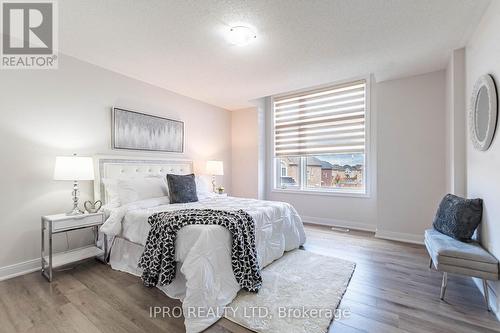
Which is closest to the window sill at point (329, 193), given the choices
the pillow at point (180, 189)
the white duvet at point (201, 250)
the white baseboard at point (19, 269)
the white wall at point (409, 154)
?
the white wall at point (409, 154)

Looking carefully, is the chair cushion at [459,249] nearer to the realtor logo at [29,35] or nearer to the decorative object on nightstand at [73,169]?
the decorative object on nightstand at [73,169]

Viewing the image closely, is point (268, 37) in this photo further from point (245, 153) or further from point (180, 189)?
point (245, 153)

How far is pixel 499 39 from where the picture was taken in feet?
6.05

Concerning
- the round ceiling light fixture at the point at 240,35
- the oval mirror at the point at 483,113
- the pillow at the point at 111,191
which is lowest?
the pillow at the point at 111,191

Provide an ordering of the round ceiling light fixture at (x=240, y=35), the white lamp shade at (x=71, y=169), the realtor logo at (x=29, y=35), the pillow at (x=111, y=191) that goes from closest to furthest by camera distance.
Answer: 1. the realtor logo at (x=29, y=35)
2. the round ceiling light fixture at (x=240, y=35)
3. the white lamp shade at (x=71, y=169)
4. the pillow at (x=111, y=191)

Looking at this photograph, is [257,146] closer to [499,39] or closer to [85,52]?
[85,52]

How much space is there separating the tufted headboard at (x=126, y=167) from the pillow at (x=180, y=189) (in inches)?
20.2

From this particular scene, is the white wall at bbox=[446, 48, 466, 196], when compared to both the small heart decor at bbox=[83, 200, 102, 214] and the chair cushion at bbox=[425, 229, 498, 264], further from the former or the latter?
the small heart decor at bbox=[83, 200, 102, 214]

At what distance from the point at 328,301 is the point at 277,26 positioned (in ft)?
8.41

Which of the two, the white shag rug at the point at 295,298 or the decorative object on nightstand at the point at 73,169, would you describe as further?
the decorative object on nightstand at the point at 73,169

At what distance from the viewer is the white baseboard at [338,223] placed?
4.28 m

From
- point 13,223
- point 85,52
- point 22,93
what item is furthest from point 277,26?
point 13,223

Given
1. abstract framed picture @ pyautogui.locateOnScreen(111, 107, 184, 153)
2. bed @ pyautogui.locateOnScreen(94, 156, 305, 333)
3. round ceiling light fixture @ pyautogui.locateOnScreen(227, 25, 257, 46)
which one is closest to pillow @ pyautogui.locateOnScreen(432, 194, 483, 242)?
bed @ pyautogui.locateOnScreen(94, 156, 305, 333)

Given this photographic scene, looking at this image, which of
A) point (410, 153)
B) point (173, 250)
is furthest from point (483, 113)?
point (173, 250)
